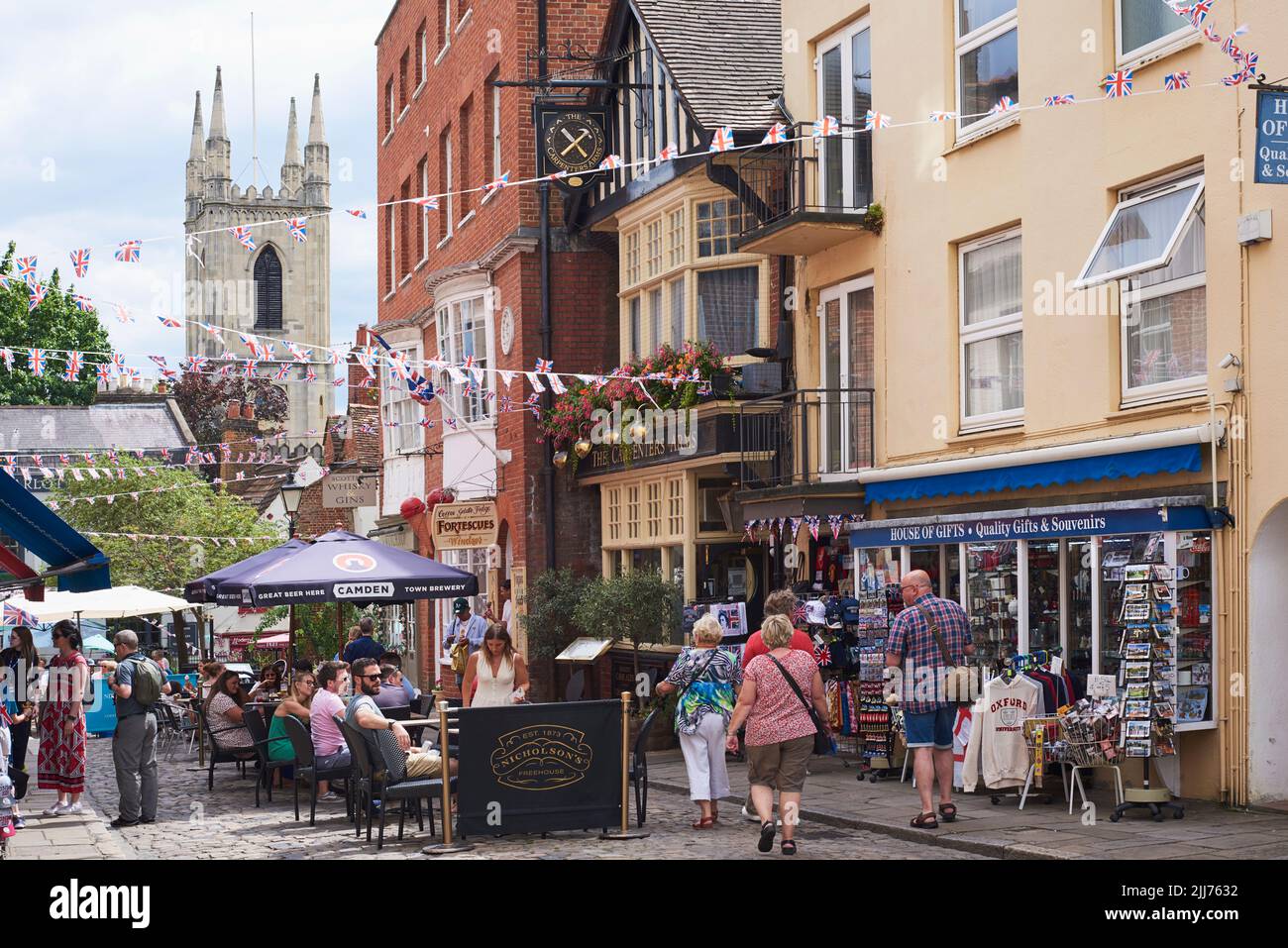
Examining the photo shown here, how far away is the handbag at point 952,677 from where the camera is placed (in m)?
11.8

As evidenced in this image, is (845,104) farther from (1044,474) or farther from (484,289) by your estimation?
(484,289)

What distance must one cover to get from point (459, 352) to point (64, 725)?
14253 millimetres

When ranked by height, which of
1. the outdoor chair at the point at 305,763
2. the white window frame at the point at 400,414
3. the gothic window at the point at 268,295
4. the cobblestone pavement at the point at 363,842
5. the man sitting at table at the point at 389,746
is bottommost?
the cobblestone pavement at the point at 363,842

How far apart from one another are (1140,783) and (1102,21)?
6244 mm

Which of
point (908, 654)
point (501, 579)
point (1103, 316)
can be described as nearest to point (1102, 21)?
point (1103, 316)

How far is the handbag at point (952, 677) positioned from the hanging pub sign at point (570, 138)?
13.5m

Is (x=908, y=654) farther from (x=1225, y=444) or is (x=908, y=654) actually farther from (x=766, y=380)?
(x=766, y=380)

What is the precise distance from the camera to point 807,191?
1875 centimetres

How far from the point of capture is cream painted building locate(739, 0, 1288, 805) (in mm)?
12211

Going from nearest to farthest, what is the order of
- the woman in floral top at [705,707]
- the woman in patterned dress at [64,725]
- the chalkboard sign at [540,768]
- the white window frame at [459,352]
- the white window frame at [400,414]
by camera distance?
the chalkboard sign at [540,768] < the woman in floral top at [705,707] < the woman in patterned dress at [64,725] < the white window frame at [459,352] < the white window frame at [400,414]

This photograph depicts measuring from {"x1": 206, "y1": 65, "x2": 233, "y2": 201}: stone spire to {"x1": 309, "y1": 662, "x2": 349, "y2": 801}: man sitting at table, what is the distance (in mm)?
110029

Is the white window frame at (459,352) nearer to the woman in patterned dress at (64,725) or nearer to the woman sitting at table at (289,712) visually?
the woman sitting at table at (289,712)

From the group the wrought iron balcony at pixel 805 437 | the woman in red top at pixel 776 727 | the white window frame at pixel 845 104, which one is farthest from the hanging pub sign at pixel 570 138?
the woman in red top at pixel 776 727

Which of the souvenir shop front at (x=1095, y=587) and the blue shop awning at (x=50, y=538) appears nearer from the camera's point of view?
the souvenir shop front at (x=1095, y=587)
